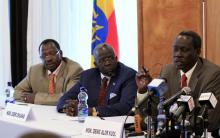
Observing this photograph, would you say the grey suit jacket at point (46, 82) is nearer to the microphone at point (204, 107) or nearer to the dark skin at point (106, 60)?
the dark skin at point (106, 60)

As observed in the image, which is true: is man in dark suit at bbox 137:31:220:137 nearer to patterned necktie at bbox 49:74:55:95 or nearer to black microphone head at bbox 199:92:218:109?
black microphone head at bbox 199:92:218:109

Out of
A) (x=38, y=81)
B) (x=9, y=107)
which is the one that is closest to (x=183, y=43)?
(x=9, y=107)

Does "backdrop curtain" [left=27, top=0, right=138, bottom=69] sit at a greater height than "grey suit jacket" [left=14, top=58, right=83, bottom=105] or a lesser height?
greater

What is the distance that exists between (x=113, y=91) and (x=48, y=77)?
106 centimetres

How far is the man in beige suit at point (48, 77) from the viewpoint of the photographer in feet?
14.5

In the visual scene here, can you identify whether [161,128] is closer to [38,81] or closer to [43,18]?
[38,81]

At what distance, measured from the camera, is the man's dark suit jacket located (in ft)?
11.6

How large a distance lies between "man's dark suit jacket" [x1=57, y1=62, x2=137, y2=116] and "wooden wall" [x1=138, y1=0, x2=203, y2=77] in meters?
0.87

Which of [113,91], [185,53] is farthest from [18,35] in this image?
[185,53]

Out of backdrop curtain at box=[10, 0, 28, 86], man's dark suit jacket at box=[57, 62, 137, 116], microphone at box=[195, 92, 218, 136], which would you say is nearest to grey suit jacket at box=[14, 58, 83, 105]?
man's dark suit jacket at box=[57, 62, 137, 116]

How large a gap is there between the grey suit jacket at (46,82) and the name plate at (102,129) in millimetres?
1809

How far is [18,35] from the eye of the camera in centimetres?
604

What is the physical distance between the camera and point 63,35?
5.92 meters

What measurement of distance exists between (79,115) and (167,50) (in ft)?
5.35
